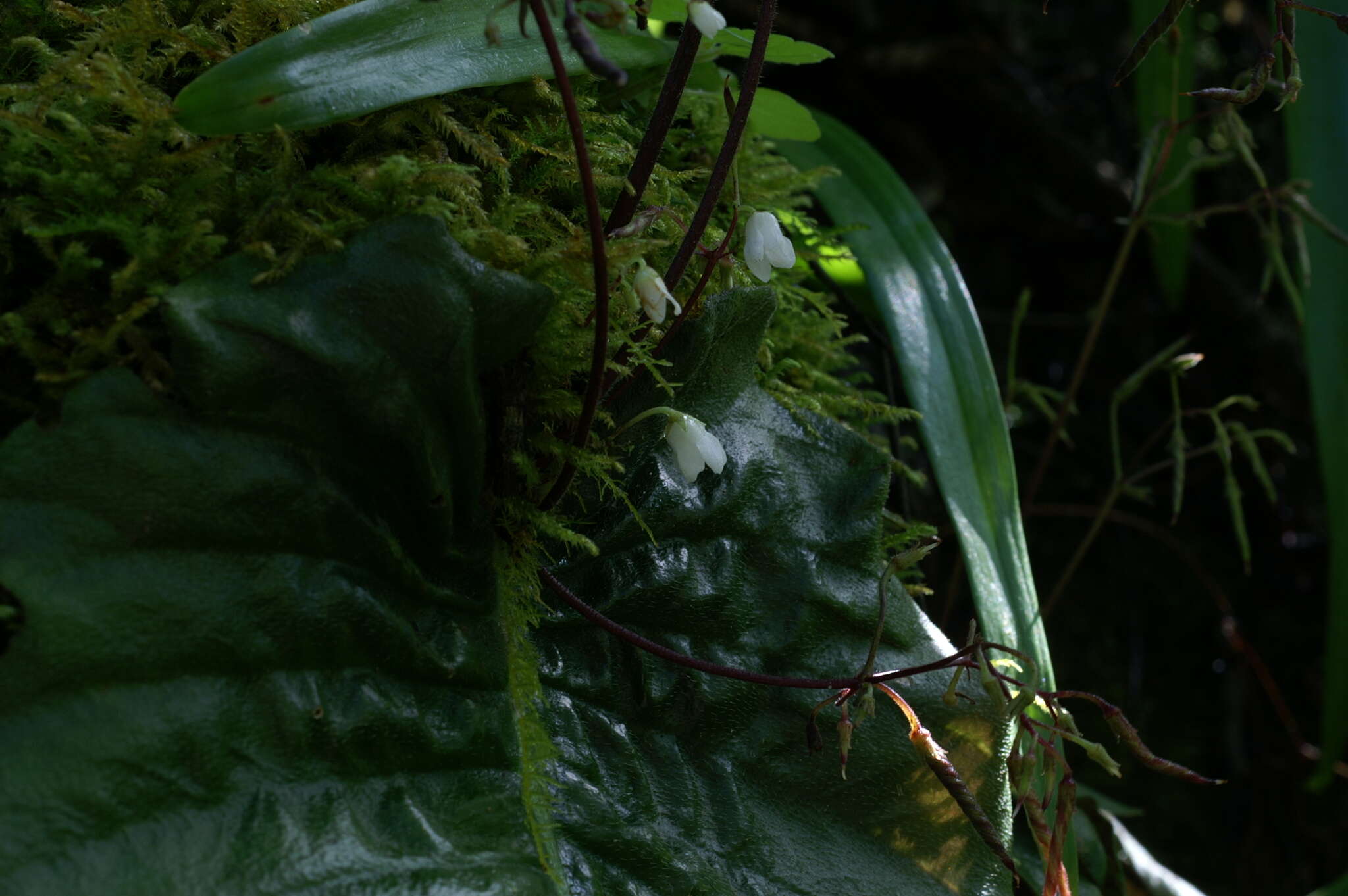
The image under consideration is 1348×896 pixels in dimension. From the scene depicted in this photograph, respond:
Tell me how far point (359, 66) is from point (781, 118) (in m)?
0.44

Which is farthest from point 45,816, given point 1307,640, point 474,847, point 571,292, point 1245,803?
point 1307,640

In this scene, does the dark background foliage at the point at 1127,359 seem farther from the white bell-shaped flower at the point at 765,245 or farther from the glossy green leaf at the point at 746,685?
the white bell-shaped flower at the point at 765,245

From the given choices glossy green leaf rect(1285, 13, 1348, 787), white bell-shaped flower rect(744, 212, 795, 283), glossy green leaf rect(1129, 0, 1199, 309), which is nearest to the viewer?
white bell-shaped flower rect(744, 212, 795, 283)

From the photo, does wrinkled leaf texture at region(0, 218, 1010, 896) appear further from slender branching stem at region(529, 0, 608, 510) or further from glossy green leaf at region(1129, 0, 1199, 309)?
glossy green leaf at region(1129, 0, 1199, 309)

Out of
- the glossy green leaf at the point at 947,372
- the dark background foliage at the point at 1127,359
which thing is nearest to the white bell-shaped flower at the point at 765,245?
the glossy green leaf at the point at 947,372

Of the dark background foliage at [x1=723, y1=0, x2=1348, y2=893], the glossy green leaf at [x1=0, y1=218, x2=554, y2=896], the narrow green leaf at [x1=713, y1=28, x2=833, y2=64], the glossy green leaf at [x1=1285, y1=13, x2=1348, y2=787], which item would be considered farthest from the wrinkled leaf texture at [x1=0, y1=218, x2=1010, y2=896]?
the dark background foliage at [x1=723, y1=0, x2=1348, y2=893]

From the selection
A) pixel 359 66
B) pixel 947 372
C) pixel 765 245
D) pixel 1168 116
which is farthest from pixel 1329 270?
pixel 359 66

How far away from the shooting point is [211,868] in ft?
1.55

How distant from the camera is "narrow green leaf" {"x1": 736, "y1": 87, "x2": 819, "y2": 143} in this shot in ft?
3.01

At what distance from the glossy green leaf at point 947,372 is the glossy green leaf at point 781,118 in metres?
0.12

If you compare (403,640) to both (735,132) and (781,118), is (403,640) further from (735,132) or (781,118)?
(781,118)

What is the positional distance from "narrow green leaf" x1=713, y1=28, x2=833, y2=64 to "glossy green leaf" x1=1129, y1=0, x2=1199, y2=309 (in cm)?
57

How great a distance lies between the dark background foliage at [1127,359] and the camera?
1608 millimetres

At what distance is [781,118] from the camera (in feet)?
3.06
